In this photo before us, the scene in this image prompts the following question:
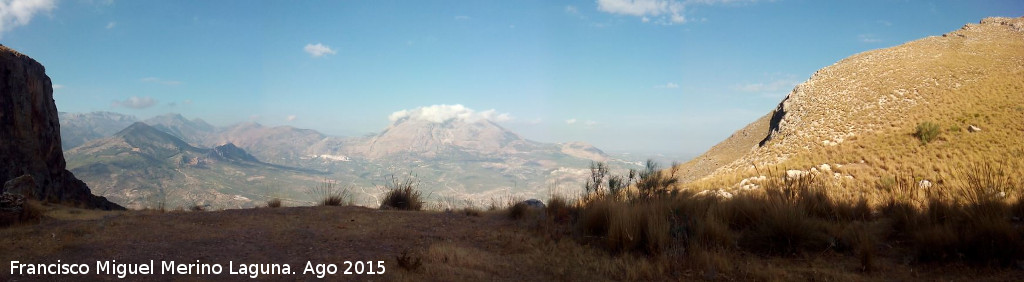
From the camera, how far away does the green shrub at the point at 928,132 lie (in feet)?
97.6

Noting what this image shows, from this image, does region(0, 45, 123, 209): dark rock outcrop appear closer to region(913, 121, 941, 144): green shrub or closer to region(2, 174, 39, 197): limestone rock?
region(2, 174, 39, 197): limestone rock

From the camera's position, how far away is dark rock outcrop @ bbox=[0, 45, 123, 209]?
16.7 m

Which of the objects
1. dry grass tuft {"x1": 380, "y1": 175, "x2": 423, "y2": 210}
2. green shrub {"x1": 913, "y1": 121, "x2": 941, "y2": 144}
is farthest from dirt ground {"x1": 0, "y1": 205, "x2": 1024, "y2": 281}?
green shrub {"x1": 913, "y1": 121, "x2": 941, "y2": 144}

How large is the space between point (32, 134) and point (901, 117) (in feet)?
185

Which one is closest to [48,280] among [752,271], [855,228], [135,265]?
[135,265]

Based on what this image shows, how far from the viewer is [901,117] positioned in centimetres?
3741

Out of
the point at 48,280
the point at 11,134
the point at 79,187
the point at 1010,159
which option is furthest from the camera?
the point at 1010,159

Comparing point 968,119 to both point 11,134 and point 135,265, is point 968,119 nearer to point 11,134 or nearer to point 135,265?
point 135,265

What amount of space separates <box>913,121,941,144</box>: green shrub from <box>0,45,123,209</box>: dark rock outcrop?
46.4m

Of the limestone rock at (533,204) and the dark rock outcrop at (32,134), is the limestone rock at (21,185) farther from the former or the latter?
the limestone rock at (533,204)

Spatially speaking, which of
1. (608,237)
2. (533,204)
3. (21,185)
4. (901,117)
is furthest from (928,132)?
(21,185)

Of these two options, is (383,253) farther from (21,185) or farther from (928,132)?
(928,132)

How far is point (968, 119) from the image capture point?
103 feet

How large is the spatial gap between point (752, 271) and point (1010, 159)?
88.3 feet
